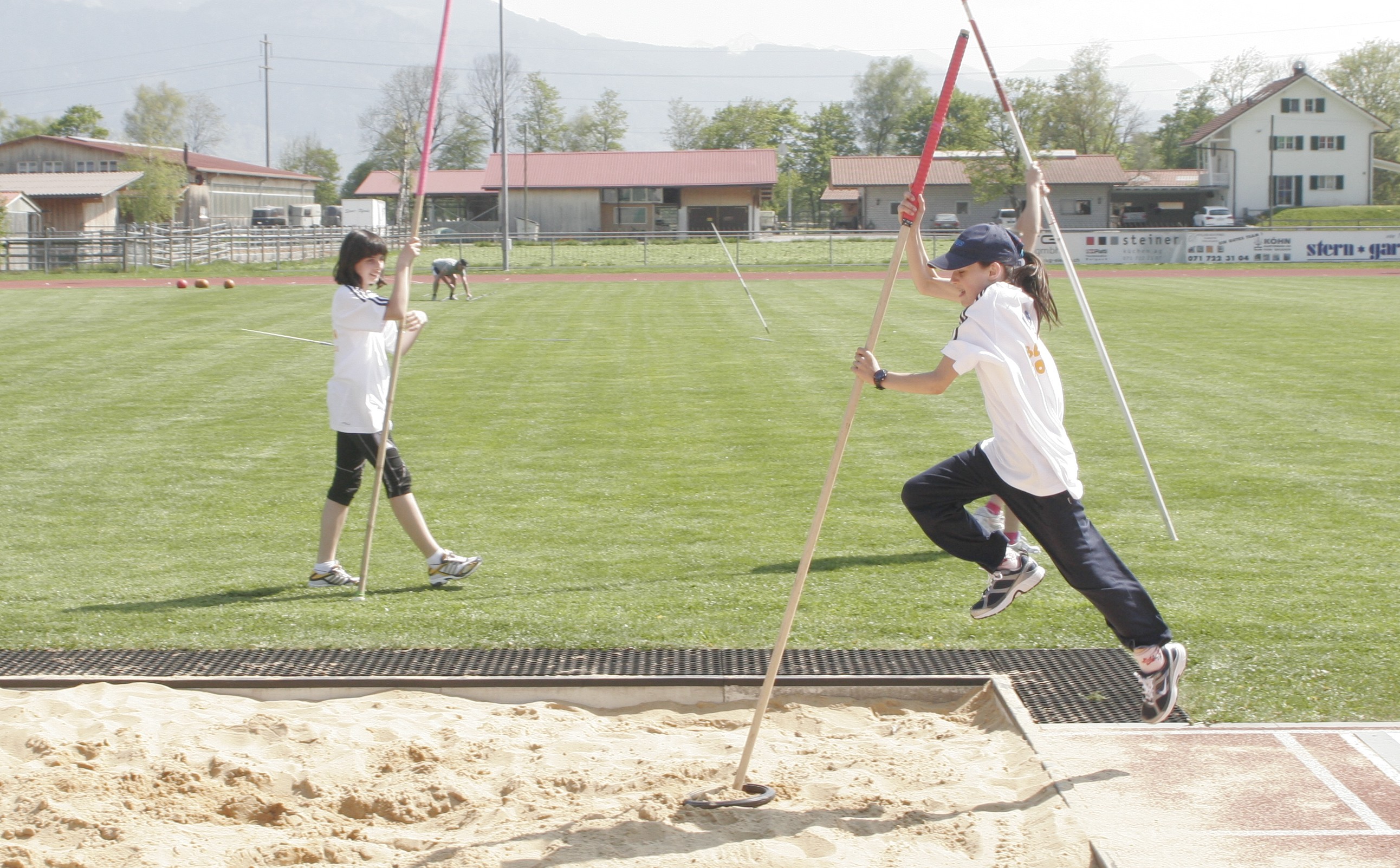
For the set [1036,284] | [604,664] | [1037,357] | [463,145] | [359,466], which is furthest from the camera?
[463,145]

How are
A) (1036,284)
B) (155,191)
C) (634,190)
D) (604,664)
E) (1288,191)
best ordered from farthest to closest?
1. (1288,191)
2. (634,190)
3. (155,191)
4. (604,664)
5. (1036,284)

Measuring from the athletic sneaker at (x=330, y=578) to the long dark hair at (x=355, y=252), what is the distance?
1672mm

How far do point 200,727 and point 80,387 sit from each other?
12.4m

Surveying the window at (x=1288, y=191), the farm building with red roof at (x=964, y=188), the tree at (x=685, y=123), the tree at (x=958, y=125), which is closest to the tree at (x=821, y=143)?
the tree at (x=958, y=125)

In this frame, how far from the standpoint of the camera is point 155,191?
57688 mm

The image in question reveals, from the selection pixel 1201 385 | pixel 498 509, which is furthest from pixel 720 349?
pixel 498 509

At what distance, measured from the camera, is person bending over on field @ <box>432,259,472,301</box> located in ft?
93.2

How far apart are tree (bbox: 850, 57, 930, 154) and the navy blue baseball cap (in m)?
130

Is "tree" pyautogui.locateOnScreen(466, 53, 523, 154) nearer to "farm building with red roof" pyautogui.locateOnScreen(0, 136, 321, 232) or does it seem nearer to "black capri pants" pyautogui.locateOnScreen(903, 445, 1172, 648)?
"farm building with red roof" pyautogui.locateOnScreen(0, 136, 321, 232)

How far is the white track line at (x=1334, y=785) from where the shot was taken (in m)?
4.13

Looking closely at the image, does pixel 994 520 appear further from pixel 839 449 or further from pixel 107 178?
pixel 107 178

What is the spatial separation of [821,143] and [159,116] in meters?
58.0

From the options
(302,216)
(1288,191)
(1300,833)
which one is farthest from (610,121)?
(1300,833)

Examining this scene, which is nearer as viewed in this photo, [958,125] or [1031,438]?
[1031,438]
